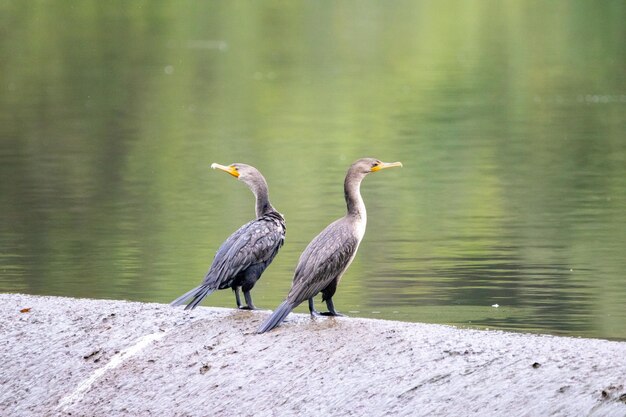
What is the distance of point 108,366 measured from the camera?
7.05 m

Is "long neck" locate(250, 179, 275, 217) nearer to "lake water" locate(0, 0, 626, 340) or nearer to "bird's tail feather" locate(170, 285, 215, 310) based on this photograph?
"bird's tail feather" locate(170, 285, 215, 310)

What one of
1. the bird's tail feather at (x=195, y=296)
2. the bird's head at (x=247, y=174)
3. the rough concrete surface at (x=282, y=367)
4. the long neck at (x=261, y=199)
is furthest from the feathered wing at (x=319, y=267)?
the bird's head at (x=247, y=174)

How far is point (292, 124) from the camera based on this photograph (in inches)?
1121

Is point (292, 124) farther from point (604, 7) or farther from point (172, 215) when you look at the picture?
point (604, 7)

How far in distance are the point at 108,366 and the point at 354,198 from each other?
4.98 ft

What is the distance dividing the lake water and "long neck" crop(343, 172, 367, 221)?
2.51 metres

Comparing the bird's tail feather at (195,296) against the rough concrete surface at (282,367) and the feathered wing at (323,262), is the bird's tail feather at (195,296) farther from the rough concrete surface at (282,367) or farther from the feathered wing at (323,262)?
the feathered wing at (323,262)

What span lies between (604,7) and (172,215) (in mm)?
45804

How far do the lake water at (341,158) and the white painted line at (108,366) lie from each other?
3100 millimetres

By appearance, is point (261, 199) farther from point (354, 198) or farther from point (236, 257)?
point (354, 198)

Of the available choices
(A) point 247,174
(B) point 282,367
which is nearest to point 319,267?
(B) point 282,367

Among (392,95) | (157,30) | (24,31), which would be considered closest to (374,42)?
(157,30)

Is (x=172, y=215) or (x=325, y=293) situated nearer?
(x=325, y=293)

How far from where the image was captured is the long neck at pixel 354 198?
288 inches
